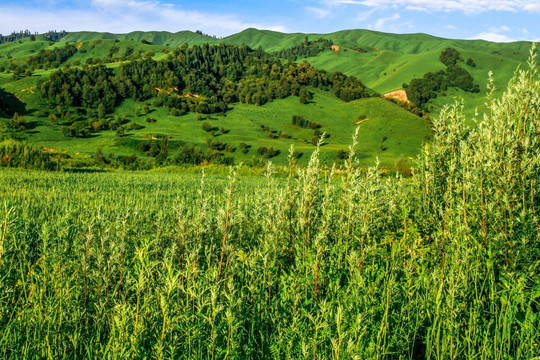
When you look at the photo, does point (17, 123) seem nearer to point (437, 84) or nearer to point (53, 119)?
point (53, 119)

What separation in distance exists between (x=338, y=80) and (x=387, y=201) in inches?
5016

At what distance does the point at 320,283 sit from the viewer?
374 cm

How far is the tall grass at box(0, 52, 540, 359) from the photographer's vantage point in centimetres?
268

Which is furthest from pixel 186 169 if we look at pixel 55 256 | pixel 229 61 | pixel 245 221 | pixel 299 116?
pixel 229 61

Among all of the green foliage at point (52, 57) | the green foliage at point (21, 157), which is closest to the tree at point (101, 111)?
the green foliage at point (52, 57)

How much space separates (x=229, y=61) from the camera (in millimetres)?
128625

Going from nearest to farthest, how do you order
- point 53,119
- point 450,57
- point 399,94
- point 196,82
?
1. point 53,119
2. point 196,82
3. point 399,94
4. point 450,57

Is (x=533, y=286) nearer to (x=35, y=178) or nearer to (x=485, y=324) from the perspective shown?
(x=485, y=324)

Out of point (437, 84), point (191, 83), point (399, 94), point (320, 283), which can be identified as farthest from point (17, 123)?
point (437, 84)

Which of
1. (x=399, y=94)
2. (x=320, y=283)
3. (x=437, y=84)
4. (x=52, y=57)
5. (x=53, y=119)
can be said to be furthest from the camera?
(x=437, y=84)

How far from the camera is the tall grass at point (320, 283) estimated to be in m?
2.68

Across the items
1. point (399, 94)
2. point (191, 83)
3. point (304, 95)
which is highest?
point (399, 94)

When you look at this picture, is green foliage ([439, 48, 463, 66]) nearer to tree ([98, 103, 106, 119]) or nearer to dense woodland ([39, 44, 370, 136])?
dense woodland ([39, 44, 370, 136])

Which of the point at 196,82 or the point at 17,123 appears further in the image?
the point at 196,82
